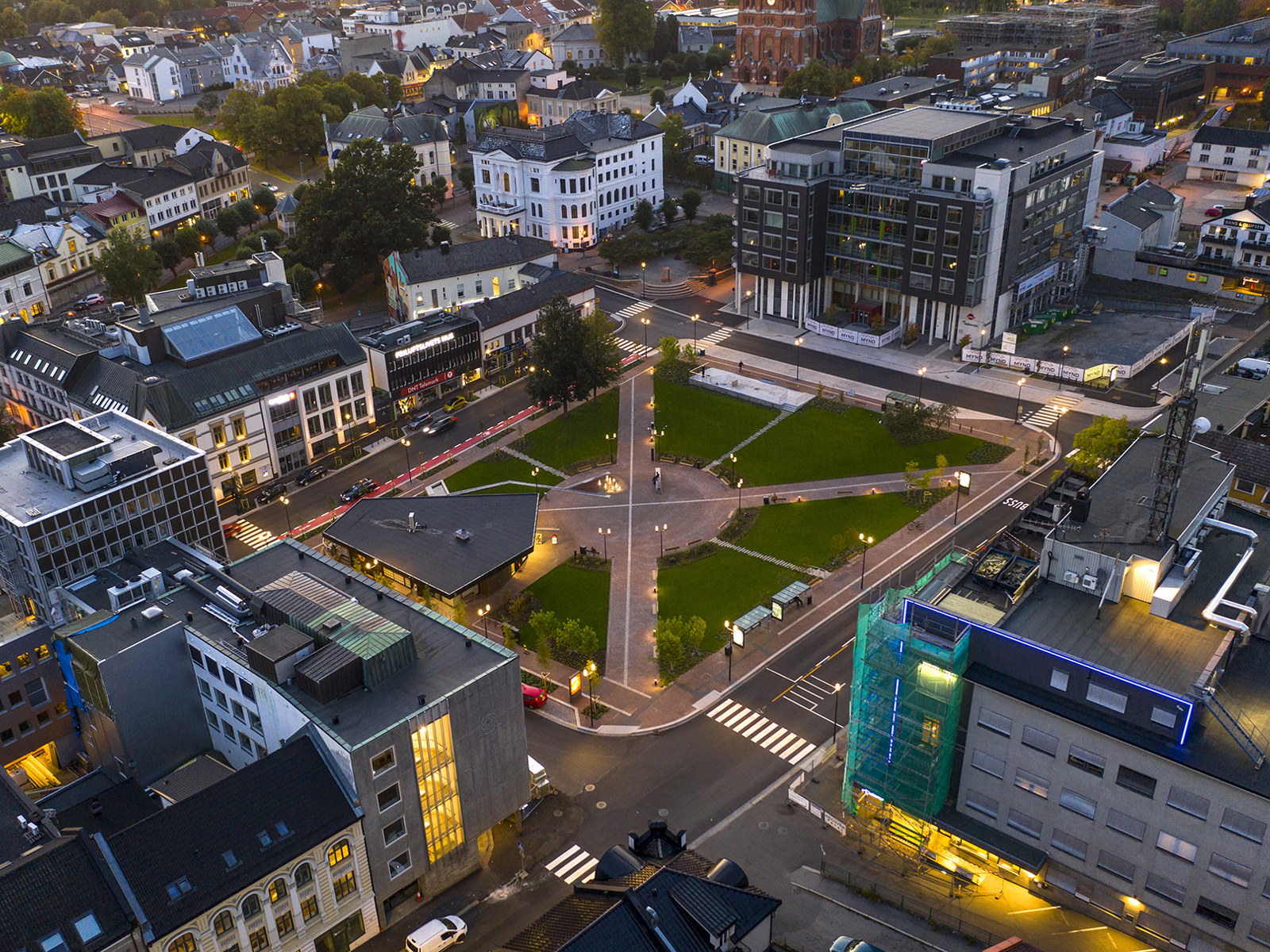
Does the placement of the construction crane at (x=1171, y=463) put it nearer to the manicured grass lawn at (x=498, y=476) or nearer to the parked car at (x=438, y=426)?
the manicured grass lawn at (x=498, y=476)

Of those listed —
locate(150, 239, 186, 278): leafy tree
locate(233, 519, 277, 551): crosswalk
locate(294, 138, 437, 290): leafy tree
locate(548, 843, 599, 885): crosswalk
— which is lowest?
locate(548, 843, 599, 885): crosswalk

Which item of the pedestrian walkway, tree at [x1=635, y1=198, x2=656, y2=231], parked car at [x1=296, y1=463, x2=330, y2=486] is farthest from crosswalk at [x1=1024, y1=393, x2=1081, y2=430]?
tree at [x1=635, y1=198, x2=656, y2=231]

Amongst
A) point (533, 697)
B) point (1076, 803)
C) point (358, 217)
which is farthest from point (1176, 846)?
point (358, 217)

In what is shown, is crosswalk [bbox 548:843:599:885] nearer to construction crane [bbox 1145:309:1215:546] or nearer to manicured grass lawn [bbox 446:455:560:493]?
construction crane [bbox 1145:309:1215:546]

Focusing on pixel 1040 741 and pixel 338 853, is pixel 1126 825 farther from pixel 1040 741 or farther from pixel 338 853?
pixel 338 853

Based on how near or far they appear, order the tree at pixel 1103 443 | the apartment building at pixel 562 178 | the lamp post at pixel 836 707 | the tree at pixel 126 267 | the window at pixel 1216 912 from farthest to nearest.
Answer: the apartment building at pixel 562 178
the tree at pixel 126 267
the tree at pixel 1103 443
the lamp post at pixel 836 707
the window at pixel 1216 912

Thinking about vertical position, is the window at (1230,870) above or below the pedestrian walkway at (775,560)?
above

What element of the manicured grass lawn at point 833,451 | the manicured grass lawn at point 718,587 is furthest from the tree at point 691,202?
the manicured grass lawn at point 718,587
